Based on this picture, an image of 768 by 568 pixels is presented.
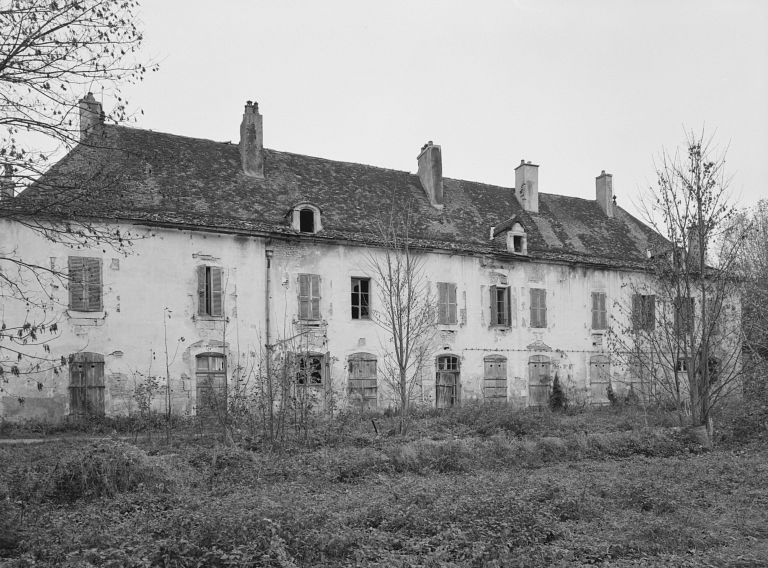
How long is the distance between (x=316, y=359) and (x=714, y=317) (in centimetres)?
1117

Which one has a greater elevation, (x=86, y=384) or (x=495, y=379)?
(x=86, y=384)

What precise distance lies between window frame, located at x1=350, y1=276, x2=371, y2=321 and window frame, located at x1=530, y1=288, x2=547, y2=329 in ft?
21.5

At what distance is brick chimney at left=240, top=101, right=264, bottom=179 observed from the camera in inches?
885

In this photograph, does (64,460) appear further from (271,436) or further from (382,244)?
(382,244)

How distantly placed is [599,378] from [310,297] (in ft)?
39.7

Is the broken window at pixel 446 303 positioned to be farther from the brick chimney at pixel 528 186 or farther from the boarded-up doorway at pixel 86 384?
the boarded-up doorway at pixel 86 384

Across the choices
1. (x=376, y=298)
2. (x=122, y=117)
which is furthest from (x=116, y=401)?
(x=122, y=117)

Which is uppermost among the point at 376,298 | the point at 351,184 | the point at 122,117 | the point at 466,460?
the point at 351,184

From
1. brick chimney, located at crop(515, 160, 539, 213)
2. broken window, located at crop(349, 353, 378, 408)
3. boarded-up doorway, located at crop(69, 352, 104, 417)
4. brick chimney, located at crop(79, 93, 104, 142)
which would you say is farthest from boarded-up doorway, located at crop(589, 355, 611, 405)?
brick chimney, located at crop(79, 93, 104, 142)

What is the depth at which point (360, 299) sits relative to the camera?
70.9ft

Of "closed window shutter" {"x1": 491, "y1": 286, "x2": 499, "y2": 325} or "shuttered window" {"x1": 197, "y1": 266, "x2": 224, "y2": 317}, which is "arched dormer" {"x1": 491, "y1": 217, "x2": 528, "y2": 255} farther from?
"shuttered window" {"x1": 197, "y1": 266, "x2": 224, "y2": 317}

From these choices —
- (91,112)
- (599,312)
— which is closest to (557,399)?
(599,312)

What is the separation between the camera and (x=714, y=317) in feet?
47.4

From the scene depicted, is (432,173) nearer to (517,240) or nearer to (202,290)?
(517,240)
